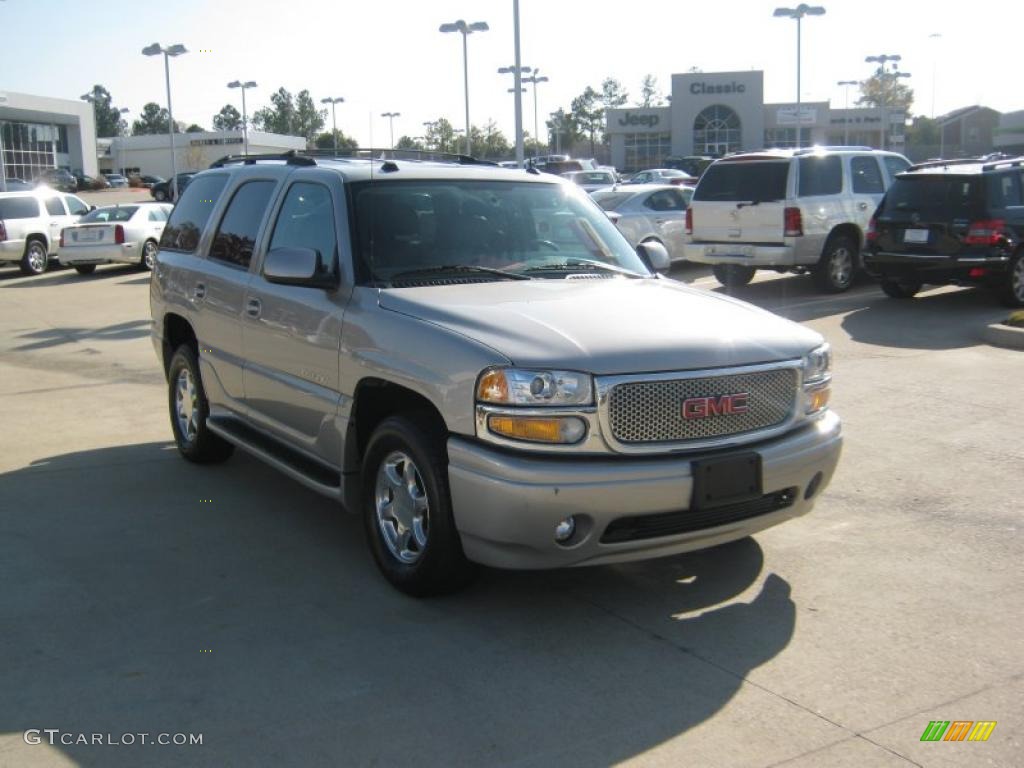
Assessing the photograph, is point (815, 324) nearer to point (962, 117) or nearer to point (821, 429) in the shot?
point (821, 429)

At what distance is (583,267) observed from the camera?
18.8ft

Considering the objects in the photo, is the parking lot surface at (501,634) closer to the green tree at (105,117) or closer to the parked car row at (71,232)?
the parked car row at (71,232)

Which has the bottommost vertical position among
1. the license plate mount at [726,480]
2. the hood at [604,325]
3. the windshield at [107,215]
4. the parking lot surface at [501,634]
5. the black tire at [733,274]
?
the parking lot surface at [501,634]

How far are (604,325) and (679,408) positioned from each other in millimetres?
485

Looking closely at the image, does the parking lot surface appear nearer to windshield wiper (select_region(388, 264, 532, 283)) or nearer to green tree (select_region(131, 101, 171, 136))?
windshield wiper (select_region(388, 264, 532, 283))

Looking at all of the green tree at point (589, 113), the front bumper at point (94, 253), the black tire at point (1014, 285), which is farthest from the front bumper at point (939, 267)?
the green tree at point (589, 113)

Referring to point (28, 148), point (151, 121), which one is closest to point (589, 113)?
point (28, 148)

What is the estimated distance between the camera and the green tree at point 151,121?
162 meters

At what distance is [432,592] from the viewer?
15.6 ft

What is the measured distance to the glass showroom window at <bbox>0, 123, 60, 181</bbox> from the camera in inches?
3108

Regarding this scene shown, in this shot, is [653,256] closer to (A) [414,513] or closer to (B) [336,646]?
(A) [414,513]

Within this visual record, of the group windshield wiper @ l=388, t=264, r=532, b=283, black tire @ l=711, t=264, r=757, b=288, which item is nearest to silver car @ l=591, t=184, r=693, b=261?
black tire @ l=711, t=264, r=757, b=288

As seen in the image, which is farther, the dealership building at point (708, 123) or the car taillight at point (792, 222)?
the dealership building at point (708, 123)

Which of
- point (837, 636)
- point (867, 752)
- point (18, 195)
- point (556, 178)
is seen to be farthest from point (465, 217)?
point (18, 195)
